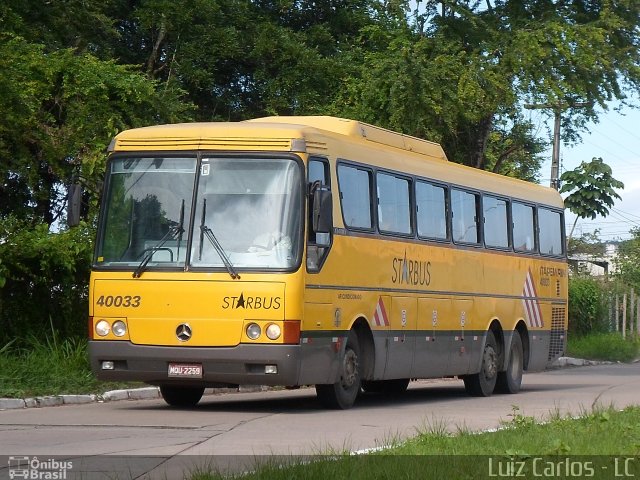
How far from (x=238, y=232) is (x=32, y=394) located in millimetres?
3823

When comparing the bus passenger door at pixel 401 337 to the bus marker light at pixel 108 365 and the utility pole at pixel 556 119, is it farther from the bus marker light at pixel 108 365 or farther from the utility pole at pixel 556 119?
the utility pole at pixel 556 119

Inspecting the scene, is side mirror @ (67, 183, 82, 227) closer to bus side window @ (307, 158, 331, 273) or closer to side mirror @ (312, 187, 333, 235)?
bus side window @ (307, 158, 331, 273)

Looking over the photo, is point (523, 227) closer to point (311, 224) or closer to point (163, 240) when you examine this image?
point (311, 224)

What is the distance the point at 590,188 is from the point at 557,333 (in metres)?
32.2

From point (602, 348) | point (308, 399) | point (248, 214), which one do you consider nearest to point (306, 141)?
point (248, 214)

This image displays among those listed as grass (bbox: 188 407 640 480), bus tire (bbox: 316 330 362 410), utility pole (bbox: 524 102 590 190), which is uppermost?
utility pole (bbox: 524 102 590 190)

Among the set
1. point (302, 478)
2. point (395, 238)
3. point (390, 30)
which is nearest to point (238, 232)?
point (395, 238)

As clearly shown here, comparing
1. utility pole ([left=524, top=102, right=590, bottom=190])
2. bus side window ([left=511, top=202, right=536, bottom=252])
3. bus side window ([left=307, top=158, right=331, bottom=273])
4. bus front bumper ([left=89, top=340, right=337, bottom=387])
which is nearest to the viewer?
bus front bumper ([left=89, top=340, right=337, bottom=387])

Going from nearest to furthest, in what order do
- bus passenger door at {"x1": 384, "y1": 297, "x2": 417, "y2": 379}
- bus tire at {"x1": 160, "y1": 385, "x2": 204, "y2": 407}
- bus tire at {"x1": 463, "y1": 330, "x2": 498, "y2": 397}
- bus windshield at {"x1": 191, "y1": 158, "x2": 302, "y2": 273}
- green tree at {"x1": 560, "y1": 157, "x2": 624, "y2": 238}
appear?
1. bus windshield at {"x1": 191, "y1": 158, "x2": 302, "y2": 273}
2. bus tire at {"x1": 160, "y1": 385, "x2": 204, "y2": 407}
3. bus passenger door at {"x1": 384, "y1": 297, "x2": 417, "y2": 379}
4. bus tire at {"x1": 463, "y1": 330, "x2": 498, "y2": 397}
5. green tree at {"x1": 560, "y1": 157, "x2": 624, "y2": 238}

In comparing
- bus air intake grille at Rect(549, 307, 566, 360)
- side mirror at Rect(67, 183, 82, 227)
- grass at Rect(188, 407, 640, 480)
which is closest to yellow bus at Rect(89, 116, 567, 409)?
side mirror at Rect(67, 183, 82, 227)

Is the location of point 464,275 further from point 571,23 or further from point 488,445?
point 571,23

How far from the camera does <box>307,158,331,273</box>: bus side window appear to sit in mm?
16859

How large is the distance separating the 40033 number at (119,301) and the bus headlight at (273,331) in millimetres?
1590

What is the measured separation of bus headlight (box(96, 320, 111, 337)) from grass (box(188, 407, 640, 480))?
5137 millimetres
